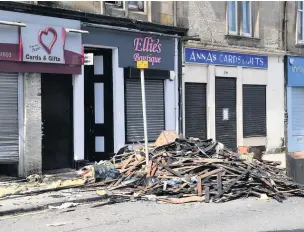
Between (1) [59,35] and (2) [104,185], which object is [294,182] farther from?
(1) [59,35]

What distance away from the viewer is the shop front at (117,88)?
14273mm

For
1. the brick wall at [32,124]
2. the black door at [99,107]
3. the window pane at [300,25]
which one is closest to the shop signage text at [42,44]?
the brick wall at [32,124]

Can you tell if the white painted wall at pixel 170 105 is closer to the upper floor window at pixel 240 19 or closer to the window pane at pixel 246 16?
the upper floor window at pixel 240 19

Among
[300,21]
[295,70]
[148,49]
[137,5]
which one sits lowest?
[295,70]

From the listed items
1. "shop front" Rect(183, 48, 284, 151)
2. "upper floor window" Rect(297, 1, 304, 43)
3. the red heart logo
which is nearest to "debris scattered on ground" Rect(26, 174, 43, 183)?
the red heart logo

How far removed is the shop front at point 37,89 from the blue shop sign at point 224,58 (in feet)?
15.5

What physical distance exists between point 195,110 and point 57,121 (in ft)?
17.8

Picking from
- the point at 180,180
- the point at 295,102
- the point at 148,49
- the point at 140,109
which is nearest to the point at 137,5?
the point at 148,49

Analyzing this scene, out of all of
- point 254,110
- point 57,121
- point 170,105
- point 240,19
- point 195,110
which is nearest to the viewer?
point 57,121

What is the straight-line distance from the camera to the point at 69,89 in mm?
13375

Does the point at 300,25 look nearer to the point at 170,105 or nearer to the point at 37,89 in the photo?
the point at 170,105

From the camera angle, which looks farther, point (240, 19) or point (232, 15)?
point (240, 19)

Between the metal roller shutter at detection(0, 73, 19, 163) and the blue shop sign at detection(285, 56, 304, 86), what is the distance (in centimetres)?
1209

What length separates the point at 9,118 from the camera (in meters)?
12.0
